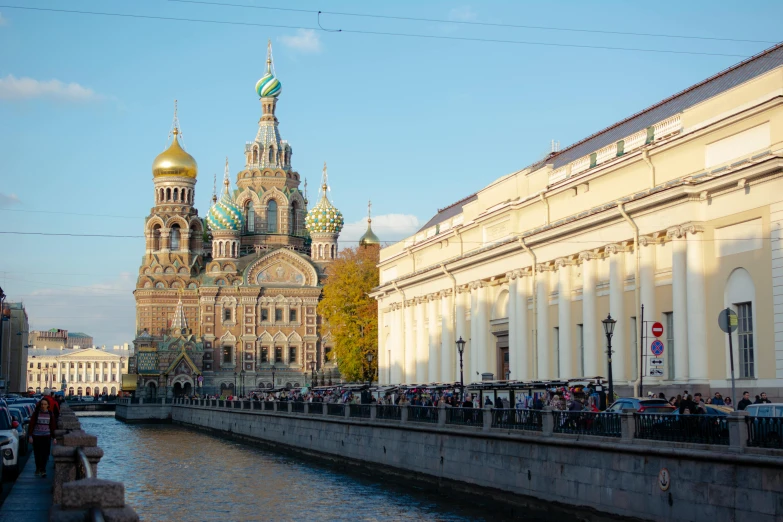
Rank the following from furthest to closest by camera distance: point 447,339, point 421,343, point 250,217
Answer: point 250,217 → point 421,343 → point 447,339

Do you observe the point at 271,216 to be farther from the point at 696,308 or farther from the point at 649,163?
the point at 696,308

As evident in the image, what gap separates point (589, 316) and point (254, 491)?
13.5m

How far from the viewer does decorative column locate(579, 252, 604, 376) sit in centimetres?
3897

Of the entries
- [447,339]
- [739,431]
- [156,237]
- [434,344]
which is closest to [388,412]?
[447,339]

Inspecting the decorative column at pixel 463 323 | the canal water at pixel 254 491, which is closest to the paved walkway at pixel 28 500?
the canal water at pixel 254 491

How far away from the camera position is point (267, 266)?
360 feet

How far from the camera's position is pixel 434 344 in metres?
57.3

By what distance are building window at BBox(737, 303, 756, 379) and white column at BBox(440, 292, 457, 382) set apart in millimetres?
23314

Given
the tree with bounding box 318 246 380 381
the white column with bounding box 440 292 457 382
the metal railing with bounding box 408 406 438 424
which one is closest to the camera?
the metal railing with bounding box 408 406 438 424

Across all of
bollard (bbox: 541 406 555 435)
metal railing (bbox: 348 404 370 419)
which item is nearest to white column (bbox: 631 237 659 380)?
metal railing (bbox: 348 404 370 419)

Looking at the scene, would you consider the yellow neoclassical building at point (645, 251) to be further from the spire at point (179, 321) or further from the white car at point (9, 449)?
the spire at point (179, 321)

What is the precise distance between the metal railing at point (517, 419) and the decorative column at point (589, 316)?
37.3ft

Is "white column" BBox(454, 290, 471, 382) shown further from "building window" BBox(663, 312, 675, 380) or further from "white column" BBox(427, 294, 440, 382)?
"building window" BBox(663, 312, 675, 380)

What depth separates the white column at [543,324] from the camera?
43.5 meters
